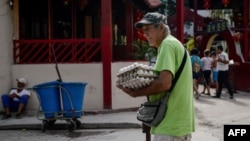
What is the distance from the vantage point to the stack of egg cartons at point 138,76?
10.9 feet

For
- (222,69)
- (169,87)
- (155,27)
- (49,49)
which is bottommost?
(222,69)

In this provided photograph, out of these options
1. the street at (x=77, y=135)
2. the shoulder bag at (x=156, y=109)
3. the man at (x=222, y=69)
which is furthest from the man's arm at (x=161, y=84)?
the man at (x=222, y=69)

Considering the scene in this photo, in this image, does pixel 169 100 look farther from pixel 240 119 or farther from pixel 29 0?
pixel 29 0

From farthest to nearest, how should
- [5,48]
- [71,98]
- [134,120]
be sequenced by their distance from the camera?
[5,48] < [134,120] < [71,98]

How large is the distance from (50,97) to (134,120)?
1.95 meters

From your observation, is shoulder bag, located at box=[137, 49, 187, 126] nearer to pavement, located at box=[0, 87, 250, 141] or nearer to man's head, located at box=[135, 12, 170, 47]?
man's head, located at box=[135, 12, 170, 47]

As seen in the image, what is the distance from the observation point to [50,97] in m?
8.91

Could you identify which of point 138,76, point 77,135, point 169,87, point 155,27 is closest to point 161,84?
point 169,87

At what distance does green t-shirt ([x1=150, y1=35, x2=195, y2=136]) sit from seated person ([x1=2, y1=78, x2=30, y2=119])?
7765mm

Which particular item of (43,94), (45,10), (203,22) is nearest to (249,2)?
(203,22)

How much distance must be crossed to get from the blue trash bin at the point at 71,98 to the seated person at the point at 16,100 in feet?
6.92

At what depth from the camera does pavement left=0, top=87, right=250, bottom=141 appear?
894 cm

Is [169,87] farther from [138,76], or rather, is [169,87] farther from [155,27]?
[155,27]

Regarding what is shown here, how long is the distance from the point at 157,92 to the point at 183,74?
11.1 inches
